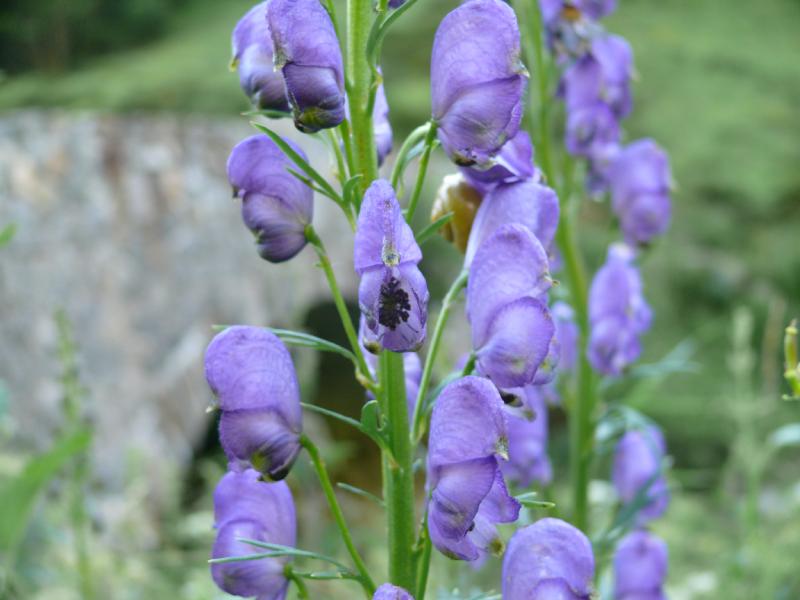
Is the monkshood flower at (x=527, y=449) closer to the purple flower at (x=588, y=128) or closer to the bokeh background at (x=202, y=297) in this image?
the bokeh background at (x=202, y=297)

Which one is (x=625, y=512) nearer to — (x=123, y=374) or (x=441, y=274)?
(x=123, y=374)

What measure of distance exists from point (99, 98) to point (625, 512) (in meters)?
3.60

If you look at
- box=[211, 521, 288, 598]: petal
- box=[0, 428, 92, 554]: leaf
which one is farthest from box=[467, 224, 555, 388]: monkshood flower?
box=[0, 428, 92, 554]: leaf

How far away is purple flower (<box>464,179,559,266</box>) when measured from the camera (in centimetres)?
78

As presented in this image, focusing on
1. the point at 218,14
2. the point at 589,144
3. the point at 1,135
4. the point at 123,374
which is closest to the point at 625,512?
the point at 589,144

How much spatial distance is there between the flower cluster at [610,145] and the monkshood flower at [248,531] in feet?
2.77

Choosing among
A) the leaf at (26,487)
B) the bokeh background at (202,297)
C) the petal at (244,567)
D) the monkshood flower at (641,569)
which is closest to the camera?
the petal at (244,567)

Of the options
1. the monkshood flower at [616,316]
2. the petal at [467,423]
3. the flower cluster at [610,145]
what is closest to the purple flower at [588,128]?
the flower cluster at [610,145]

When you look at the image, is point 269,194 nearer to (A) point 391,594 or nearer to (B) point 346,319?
(B) point 346,319

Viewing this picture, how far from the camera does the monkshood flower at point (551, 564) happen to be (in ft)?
2.30

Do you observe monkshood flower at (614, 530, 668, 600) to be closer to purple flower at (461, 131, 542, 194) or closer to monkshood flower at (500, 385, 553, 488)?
monkshood flower at (500, 385, 553, 488)

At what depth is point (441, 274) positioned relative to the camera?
3.55 metres

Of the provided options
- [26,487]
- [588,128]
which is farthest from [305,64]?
[588,128]

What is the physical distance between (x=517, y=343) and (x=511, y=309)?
0.03 metres
